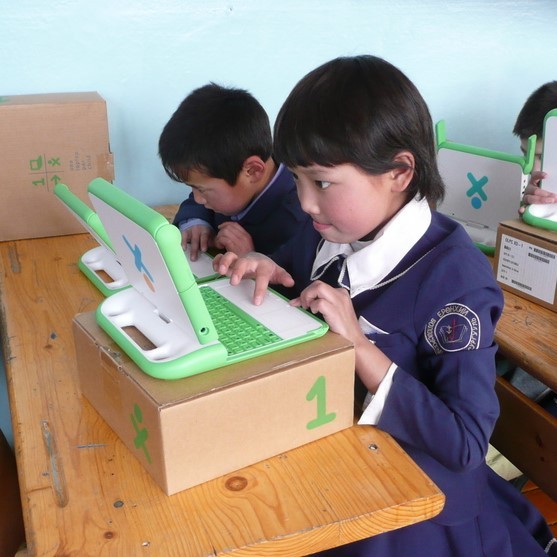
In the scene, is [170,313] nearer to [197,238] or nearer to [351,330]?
[351,330]

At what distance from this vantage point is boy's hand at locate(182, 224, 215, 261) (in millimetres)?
1374

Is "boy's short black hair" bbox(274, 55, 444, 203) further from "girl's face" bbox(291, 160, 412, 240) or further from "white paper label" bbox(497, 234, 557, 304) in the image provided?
"white paper label" bbox(497, 234, 557, 304)

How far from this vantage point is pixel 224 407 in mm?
706

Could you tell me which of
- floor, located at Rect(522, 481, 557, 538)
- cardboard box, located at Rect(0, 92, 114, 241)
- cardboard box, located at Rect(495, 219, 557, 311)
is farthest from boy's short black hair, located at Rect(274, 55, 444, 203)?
floor, located at Rect(522, 481, 557, 538)

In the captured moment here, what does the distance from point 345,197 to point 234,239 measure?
0.49m

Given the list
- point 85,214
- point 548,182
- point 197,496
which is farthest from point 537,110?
point 197,496

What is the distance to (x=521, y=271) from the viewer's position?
1.30 metres

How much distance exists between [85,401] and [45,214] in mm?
778

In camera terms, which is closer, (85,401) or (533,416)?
(85,401)

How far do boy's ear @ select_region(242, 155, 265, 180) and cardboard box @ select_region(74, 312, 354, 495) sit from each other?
66cm

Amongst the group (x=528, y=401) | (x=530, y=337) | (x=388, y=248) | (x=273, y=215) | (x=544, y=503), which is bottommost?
(x=544, y=503)

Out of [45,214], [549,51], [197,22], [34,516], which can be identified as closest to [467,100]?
[549,51]

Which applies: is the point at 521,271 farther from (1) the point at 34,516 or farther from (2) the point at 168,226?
(1) the point at 34,516

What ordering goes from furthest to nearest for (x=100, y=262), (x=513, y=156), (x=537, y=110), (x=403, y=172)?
(x=537, y=110) < (x=513, y=156) < (x=100, y=262) < (x=403, y=172)
